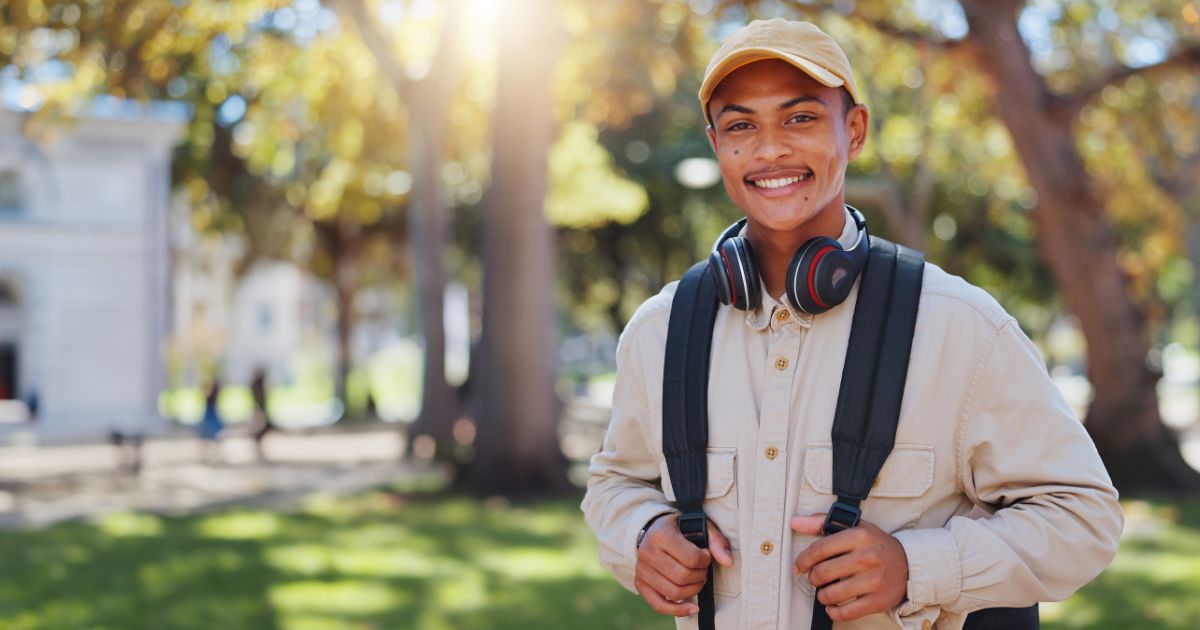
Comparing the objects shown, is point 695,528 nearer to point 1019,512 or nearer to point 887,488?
point 887,488

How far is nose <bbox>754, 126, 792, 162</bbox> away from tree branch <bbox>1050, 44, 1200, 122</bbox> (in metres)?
12.1

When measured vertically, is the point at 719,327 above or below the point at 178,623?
above

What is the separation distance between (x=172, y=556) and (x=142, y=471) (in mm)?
11476

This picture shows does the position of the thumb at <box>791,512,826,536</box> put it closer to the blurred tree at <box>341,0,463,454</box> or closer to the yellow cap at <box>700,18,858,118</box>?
the yellow cap at <box>700,18,858,118</box>

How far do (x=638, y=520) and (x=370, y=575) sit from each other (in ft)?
25.8

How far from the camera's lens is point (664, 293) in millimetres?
2664

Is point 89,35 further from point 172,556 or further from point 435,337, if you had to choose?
point 435,337

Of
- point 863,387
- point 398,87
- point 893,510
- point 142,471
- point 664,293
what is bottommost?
point 142,471

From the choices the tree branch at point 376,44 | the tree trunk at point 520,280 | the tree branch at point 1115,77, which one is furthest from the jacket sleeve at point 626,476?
the tree branch at point 376,44

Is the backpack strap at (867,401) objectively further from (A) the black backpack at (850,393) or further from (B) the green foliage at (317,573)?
(B) the green foliage at (317,573)

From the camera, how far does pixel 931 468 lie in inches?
89.7

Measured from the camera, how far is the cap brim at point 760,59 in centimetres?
232

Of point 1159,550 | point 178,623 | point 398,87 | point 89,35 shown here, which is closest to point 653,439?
point 178,623

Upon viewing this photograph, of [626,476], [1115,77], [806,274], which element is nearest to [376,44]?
[1115,77]
